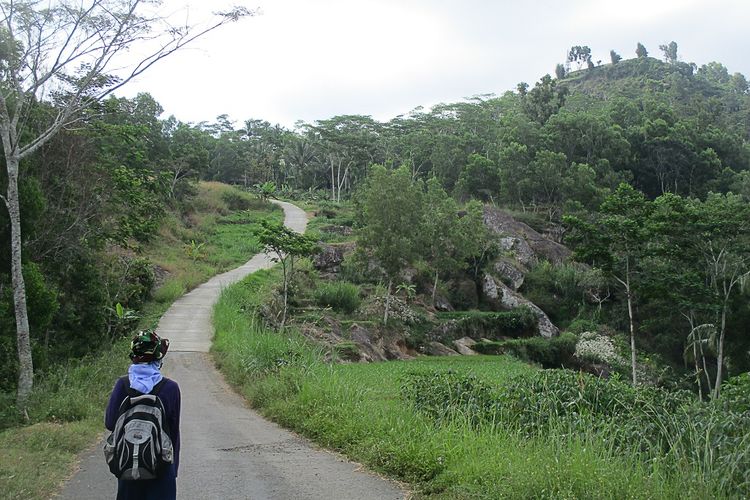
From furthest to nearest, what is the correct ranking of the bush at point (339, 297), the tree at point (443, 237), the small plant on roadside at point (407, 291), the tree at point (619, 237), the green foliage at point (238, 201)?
the green foliage at point (238, 201) < the tree at point (443, 237) < the small plant on roadside at point (407, 291) < the bush at point (339, 297) < the tree at point (619, 237)

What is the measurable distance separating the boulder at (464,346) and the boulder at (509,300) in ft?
21.2

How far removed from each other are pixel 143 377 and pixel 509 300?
38951 mm

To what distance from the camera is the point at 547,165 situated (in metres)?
48.5

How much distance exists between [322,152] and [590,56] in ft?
328

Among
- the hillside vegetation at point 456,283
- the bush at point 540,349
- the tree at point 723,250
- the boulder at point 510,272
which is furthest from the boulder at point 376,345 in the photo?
the boulder at point 510,272

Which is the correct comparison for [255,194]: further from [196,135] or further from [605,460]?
[605,460]

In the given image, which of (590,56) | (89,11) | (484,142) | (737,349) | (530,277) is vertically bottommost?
(737,349)

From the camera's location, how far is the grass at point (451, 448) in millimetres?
4988

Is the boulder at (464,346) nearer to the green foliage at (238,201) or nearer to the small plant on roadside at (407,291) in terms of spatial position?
the small plant on roadside at (407,291)

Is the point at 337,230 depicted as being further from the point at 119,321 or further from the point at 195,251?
the point at 119,321

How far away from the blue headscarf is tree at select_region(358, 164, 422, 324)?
86.6 feet

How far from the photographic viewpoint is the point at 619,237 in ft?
95.4

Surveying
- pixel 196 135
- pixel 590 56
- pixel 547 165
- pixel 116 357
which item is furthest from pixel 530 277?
pixel 590 56

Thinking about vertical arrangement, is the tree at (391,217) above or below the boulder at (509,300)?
above
